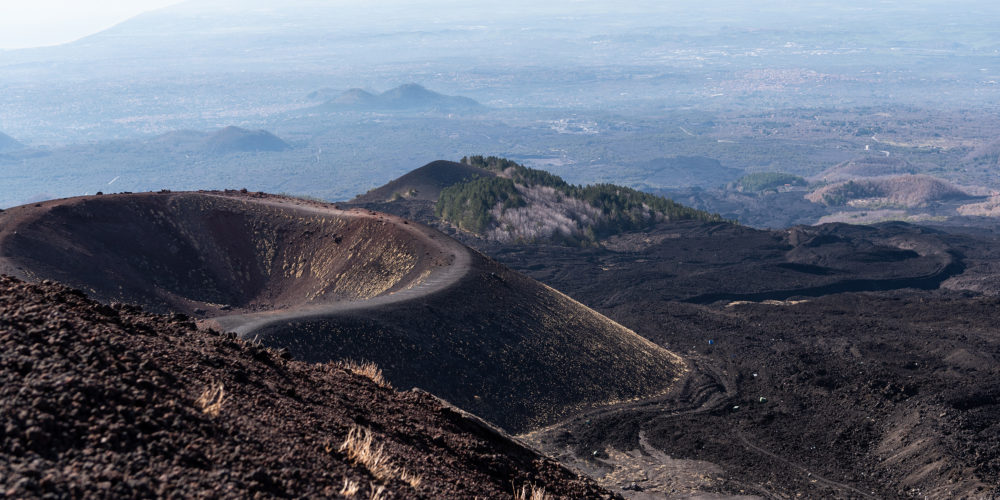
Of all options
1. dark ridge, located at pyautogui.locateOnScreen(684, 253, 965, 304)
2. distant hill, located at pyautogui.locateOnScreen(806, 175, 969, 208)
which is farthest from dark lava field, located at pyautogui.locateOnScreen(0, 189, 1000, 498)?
distant hill, located at pyautogui.locateOnScreen(806, 175, 969, 208)

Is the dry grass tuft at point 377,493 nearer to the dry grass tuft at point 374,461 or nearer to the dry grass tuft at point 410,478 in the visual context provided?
the dry grass tuft at point 374,461

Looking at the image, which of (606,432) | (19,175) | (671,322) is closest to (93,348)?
(606,432)

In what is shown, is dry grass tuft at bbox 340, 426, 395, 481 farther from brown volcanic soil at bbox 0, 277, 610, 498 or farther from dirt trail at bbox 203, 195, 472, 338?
dirt trail at bbox 203, 195, 472, 338

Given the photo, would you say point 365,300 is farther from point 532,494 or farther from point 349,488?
point 349,488

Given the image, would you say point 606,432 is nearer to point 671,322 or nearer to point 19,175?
point 671,322

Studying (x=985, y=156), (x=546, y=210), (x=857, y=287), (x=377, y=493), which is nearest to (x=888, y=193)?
(x=985, y=156)

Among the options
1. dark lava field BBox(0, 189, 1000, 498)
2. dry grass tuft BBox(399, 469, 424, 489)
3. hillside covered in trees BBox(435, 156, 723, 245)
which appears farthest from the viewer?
hillside covered in trees BBox(435, 156, 723, 245)
